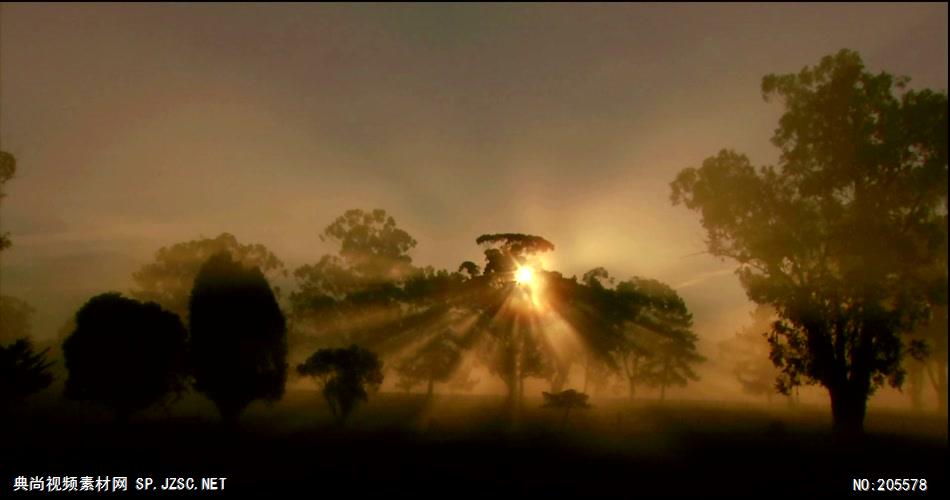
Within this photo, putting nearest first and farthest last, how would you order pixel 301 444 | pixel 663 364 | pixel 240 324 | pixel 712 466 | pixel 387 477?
1. pixel 387 477
2. pixel 712 466
3. pixel 301 444
4. pixel 240 324
5. pixel 663 364

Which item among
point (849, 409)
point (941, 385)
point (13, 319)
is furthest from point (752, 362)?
point (13, 319)

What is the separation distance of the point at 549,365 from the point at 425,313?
1270cm

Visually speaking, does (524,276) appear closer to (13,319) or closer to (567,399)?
(567,399)

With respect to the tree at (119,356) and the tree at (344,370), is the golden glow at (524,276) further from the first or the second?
the tree at (119,356)

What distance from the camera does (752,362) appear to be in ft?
330

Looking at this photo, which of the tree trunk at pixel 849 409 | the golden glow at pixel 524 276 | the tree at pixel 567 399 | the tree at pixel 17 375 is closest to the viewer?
the tree at pixel 17 375

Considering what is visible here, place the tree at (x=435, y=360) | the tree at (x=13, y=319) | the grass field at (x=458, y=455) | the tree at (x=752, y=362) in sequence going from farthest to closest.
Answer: the tree at (x=752, y=362) < the tree at (x=13, y=319) < the tree at (x=435, y=360) < the grass field at (x=458, y=455)

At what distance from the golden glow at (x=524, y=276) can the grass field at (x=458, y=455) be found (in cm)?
1209

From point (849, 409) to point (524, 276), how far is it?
1081 inches

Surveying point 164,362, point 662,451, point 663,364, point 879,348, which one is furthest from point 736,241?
point 663,364

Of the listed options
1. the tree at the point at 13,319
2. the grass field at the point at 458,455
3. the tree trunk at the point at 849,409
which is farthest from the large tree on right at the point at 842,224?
the tree at the point at 13,319

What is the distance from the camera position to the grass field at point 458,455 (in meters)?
18.8

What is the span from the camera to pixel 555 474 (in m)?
22.9

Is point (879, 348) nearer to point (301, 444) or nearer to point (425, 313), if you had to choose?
point (301, 444)
